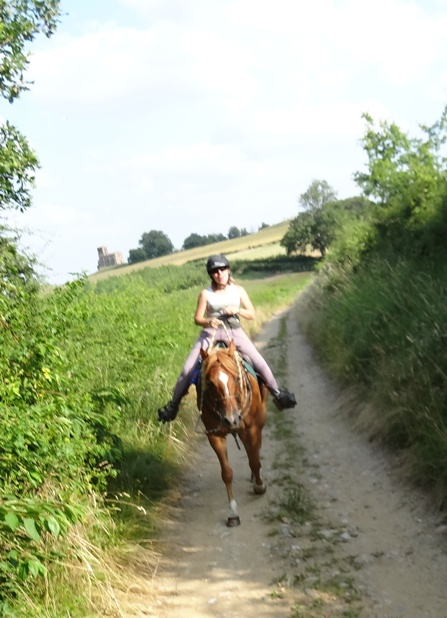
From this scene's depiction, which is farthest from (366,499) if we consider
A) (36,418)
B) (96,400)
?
(36,418)

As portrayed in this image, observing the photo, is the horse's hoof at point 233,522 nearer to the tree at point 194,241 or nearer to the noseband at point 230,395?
the noseband at point 230,395

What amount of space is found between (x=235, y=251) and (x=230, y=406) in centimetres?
7904

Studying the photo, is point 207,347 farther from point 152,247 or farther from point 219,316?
point 152,247

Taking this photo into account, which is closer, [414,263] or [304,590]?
[304,590]

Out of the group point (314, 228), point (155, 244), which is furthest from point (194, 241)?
point (314, 228)

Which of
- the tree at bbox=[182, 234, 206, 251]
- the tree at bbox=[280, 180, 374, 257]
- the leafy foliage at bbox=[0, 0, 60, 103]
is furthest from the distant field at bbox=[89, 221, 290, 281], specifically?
the leafy foliage at bbox=[0, 0, 60, 103]

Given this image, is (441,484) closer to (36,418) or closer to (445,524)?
(445,524)

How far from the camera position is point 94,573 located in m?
4.87

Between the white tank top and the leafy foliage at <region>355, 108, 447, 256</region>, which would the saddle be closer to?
the white tank top

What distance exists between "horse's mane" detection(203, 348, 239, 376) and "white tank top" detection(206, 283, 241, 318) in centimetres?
68

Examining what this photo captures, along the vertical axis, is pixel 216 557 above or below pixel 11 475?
below

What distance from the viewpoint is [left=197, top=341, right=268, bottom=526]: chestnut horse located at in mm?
6406

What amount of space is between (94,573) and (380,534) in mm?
2736

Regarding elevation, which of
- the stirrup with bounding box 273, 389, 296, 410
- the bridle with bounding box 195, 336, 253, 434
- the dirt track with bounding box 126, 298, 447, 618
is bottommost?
the dirt track with bounding box 126, 298, 447, 618
